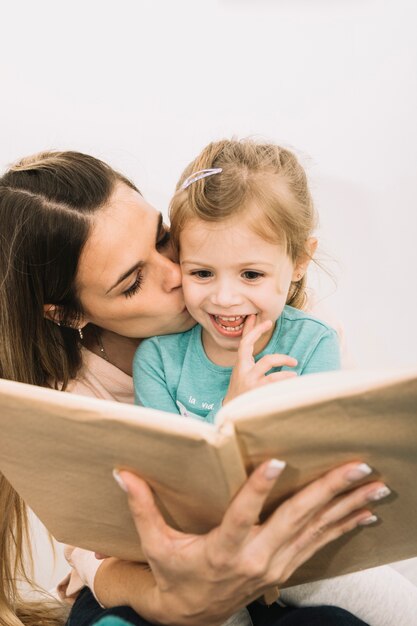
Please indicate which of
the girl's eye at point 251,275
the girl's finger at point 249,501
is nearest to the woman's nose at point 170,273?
the girl's eye at point 251,275

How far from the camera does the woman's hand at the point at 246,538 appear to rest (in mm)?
980

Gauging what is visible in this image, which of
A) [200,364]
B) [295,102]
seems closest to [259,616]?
[200,364]

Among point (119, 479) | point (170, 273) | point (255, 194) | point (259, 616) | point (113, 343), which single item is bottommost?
point (259, 616)

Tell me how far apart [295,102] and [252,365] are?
4.59 feet

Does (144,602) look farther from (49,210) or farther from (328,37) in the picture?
(328,37)

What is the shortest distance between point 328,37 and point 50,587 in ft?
5.76

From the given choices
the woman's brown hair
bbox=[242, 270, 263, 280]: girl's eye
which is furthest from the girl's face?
the woman's brown hair

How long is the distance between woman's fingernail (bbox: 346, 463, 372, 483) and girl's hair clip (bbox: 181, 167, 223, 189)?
0.65m

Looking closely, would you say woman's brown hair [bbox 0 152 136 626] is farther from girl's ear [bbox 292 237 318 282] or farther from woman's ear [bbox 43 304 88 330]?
girl's ear [bbox 292 237 318 282]

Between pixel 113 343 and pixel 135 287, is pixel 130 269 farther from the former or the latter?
pixel 113 343

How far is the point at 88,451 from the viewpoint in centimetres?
101

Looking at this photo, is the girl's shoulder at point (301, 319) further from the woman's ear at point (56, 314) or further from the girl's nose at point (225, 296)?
the woman's ear at point (56, 314)

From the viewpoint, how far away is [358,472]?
98 cm

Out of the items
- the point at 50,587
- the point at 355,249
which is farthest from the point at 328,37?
the point at 50,587
